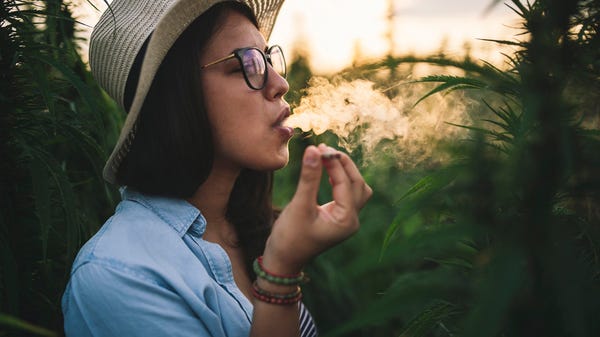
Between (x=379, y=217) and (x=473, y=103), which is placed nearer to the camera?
(x=473, y=103)

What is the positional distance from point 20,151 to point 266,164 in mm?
829

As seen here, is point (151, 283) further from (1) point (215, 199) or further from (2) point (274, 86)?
(2) point (274, 86)

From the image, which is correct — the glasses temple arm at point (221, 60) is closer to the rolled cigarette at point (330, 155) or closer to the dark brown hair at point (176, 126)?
the dark brown hair at point (176, 126)

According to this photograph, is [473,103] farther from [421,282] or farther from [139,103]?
[139,103]

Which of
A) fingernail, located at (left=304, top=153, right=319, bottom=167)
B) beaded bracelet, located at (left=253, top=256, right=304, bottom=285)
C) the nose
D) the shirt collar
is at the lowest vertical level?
beaded bracelet, located at (left=253, top=256, right=304, bottom=285)

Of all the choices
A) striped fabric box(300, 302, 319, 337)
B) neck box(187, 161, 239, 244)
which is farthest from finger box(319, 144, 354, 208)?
striped fabric box(300, 302, 319, 337)

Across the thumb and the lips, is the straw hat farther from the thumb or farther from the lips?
the thumb

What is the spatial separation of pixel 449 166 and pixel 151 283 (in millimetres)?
894

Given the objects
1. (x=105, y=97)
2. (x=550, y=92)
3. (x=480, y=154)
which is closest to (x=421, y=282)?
(x=480, y=154)

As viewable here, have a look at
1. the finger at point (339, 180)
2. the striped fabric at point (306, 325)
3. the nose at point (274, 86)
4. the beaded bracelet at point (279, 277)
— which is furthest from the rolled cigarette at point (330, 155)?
the striped fabric at point (306, 325)

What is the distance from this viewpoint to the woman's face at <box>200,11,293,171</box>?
1.55 meters

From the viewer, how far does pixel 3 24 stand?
1483 millimetres

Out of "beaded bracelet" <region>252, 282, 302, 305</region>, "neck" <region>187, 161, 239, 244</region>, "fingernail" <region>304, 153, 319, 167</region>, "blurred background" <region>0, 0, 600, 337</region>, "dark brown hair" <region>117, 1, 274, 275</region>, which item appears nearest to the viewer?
"blurred background" <region>0, 0, 600, 337</region>

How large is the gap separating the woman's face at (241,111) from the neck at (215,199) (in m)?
0.21
